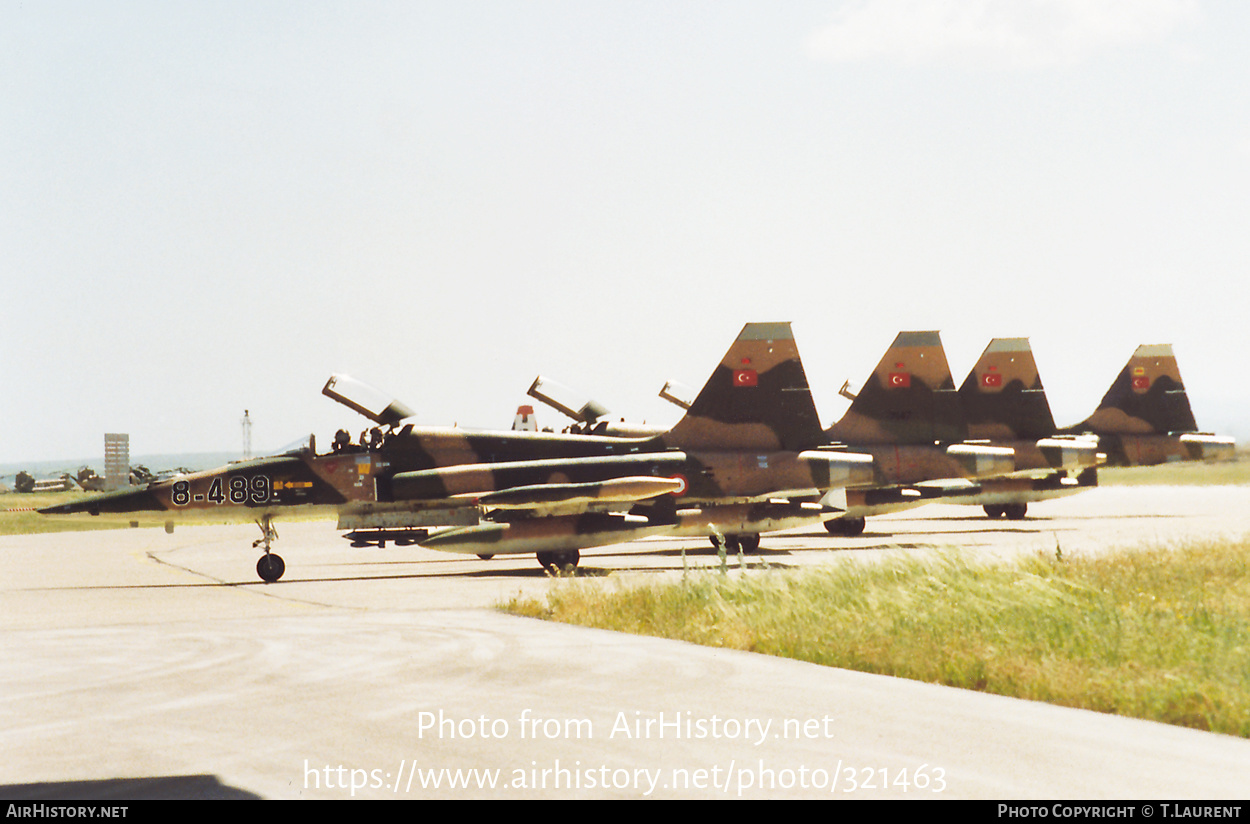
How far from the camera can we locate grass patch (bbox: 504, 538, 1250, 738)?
8000 millimetres

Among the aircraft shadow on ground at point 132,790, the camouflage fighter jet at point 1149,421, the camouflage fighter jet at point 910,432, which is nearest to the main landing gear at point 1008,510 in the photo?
the camouflage fighter jet at point 1149,421

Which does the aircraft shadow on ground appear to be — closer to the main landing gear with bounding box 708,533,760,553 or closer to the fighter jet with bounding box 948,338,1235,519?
the main landing gear with bounding box 708,533,760,553

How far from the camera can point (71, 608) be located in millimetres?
15656

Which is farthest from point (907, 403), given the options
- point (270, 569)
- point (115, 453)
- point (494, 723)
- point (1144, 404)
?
point (115, 453)

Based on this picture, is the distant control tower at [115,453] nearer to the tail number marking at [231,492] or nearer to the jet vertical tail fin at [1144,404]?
the tail number marking at [231,492]

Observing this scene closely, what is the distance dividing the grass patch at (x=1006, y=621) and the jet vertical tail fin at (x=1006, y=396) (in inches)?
Result: 633

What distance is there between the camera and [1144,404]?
118ft

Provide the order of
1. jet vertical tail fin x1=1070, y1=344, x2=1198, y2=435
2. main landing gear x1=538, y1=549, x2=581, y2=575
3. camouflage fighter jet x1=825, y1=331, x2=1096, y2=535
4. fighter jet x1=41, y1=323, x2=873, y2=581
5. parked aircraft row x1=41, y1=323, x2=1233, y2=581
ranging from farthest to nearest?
jet vertical tail fin x1=1070, y1=344, x2=1198, y2=435 → camouflage fighter jet x1=825, y1=331, x2=1096, y2=535 → main landing gear x1=538, y1=549, x2=581, y2=575 → parked aircraft row x1=41, y1=323, x2=1233, y2=581 → fighter jet x1=41, y1=323, x2=873, y2=581

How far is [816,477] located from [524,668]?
14.9 m

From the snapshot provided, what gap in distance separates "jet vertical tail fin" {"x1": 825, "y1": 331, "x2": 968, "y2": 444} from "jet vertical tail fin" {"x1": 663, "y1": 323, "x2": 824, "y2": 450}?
4291 mm

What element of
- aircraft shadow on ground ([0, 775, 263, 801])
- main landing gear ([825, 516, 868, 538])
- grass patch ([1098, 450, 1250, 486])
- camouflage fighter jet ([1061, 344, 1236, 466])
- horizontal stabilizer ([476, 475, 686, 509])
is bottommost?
main landing gear ([825, 516, 868, 538])

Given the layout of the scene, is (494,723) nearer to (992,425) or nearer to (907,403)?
(907,403)

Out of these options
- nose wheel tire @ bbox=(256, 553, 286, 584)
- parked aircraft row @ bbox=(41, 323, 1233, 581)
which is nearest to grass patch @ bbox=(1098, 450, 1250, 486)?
parked aircraft row @ bbox=(41, 323, 1233, 581)
